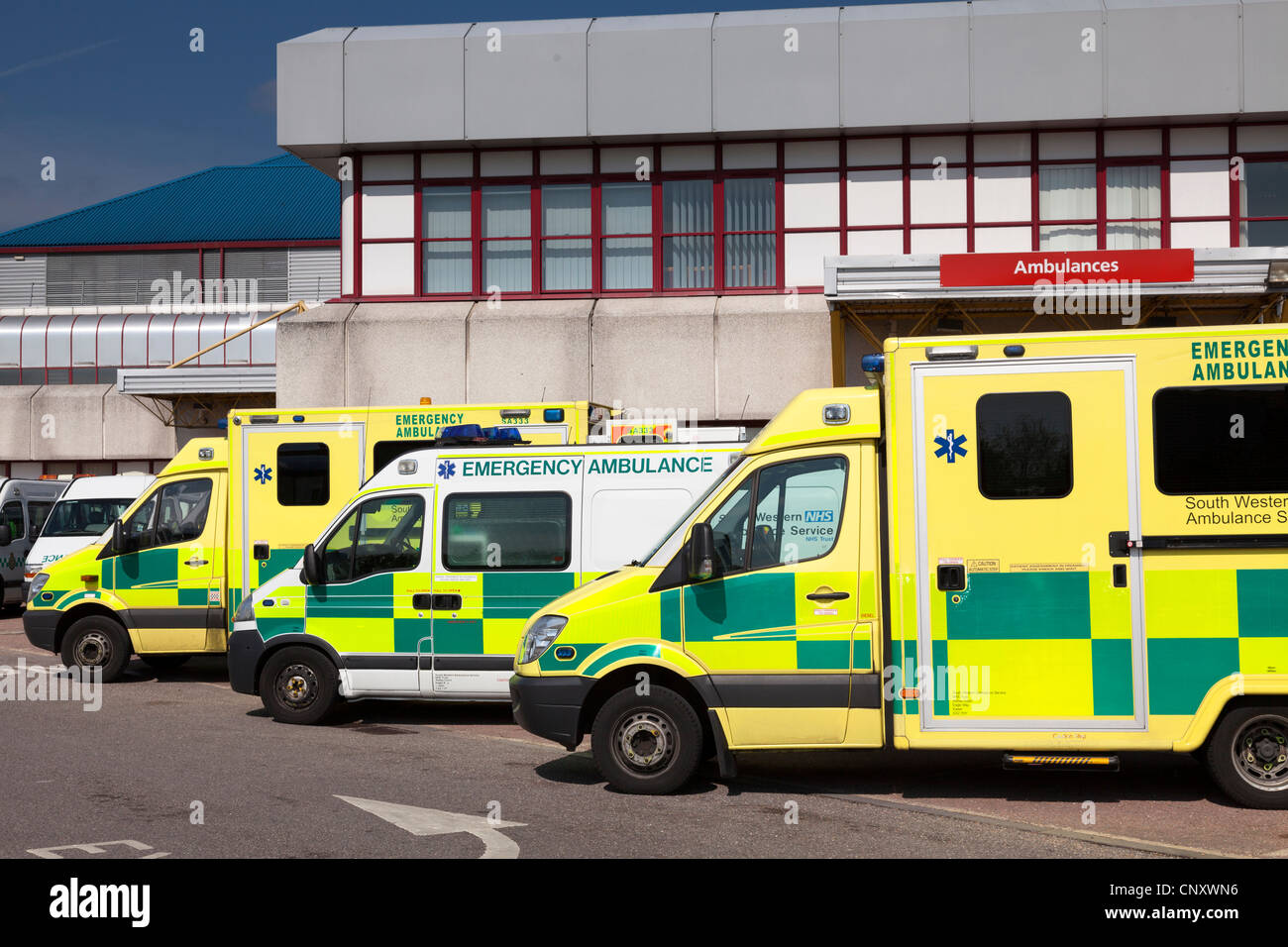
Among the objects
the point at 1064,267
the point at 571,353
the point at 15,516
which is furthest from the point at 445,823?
the point at 15,516

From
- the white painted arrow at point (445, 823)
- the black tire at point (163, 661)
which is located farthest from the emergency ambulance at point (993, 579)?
the black tire at point (163, 661)

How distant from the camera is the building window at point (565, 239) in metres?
22.6

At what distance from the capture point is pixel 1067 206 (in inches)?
840

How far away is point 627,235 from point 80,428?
22.3 metres

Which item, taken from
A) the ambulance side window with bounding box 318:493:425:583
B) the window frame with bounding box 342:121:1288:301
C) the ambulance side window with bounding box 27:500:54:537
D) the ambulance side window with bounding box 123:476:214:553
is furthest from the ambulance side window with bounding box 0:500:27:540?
the ambulance side window with bounding box 318:493:425:583

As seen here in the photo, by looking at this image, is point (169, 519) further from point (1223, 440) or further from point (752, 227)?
point (752, 227)

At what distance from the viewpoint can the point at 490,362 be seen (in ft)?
71.8

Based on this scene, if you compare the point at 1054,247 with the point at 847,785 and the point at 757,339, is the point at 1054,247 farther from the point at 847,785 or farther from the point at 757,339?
the point at 847,785

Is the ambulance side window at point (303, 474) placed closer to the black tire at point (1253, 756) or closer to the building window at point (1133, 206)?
the black tire at point (1253, 756)

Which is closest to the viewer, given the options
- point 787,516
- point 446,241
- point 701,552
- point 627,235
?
point 701,552

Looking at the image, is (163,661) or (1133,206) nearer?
(163,661)

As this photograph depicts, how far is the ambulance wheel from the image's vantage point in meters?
7.88

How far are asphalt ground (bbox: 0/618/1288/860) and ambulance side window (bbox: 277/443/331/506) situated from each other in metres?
2.83
